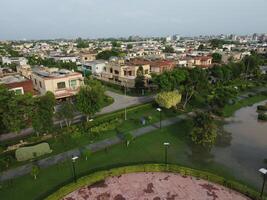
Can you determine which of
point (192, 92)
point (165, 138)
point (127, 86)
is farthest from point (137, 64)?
point (165, 138)

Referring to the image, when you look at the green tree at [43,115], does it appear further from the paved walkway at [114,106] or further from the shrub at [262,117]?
the shrub at [262,117]

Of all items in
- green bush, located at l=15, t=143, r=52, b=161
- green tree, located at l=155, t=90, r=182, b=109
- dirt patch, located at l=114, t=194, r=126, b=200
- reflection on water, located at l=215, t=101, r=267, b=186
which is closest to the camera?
dirt patch, located at l=114, t=194, r=126, b=200

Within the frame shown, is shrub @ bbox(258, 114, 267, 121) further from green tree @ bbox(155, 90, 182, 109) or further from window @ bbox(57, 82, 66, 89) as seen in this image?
window @ bbox(57, 82, 66, 89)

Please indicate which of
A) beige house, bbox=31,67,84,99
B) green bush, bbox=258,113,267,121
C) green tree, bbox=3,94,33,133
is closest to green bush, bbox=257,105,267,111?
green bush, bbox=258,113,267,121

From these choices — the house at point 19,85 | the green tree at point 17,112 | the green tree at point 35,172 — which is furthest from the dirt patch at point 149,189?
the house at point 19,85

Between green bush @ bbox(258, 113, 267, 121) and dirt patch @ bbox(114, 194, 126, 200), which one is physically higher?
dirt patch @ bbox(114, 194, 126, 200)

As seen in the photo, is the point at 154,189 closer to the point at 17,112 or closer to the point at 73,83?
the point at 17,112

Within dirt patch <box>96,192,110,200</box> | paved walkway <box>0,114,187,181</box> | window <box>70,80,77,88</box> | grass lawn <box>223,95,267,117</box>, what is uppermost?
window <box>70,80,77,88</box>
